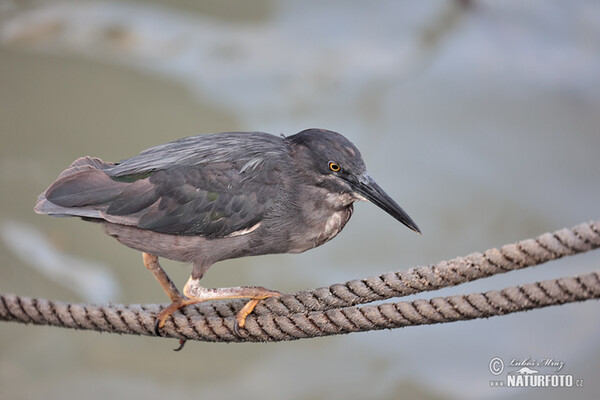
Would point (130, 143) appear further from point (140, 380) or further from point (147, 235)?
point (147, 235)

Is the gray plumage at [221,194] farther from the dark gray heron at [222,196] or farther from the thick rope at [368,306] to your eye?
the thick rope at [368,306]

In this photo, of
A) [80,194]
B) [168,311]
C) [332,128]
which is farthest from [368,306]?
[332,128]

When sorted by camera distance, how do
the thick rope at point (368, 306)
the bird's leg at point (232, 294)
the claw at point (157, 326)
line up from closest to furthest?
the thick rope at point (368, 306), the bird's leg at point (232, 294), the claw at point (157, 326)

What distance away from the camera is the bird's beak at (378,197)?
72.8 inches

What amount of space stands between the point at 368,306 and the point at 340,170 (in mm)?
365

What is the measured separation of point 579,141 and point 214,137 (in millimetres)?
3345

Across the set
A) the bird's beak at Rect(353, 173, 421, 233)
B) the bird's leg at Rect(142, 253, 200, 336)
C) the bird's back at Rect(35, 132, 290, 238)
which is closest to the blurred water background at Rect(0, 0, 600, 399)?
the bird's leg at Rect(142, 253, 200, 336)

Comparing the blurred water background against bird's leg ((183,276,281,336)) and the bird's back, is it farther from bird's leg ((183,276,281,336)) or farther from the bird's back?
the bird's back

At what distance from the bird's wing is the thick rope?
0.84ft

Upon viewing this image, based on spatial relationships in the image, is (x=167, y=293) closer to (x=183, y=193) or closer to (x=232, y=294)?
(x=232, y=294)

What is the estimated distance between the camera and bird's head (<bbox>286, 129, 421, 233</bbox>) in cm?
186

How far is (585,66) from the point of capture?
4.81 meters

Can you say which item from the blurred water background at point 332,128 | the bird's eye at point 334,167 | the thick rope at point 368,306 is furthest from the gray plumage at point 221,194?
the blurred water background at point 332,128

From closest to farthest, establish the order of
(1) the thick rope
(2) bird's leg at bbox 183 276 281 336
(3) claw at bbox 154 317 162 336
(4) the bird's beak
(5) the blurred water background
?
A: (1) the thick rope → (4) the bird's beak → (2) bird's leg at bbox 183 276 281 336 → (3) claw at bbox 154 317 162 336 → (5) the blurred water background
